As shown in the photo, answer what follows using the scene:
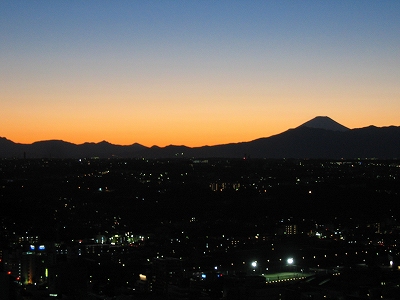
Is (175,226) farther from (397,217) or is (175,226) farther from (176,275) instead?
(176,275)

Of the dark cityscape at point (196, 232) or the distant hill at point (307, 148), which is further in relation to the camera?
the distant hill at point (307, 148)

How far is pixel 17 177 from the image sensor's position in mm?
24953

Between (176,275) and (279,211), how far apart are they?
12.6m

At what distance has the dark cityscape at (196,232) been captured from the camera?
39.3 ft

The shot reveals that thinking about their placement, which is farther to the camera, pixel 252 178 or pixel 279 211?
pixel 252 178

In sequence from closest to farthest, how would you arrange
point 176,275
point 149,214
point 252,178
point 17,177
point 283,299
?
point 283,299 < point 176,275 < point 149,214 < point 17,177 < point 252,178

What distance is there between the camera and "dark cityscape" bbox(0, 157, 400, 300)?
39.3 ft

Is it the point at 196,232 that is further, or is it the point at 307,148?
the point at 307,148

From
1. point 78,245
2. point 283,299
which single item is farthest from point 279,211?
point 283,299

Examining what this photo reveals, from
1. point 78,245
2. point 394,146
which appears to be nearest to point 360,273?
point 78,245

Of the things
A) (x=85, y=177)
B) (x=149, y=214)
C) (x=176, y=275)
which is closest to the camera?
(x=176, y=275)

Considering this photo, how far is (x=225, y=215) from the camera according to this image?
79.2ft

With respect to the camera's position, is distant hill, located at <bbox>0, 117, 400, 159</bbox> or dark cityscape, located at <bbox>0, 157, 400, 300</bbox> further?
distant hill, located at <bbox>0, 117, 400, 159</bbox>

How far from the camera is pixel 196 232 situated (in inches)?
805
